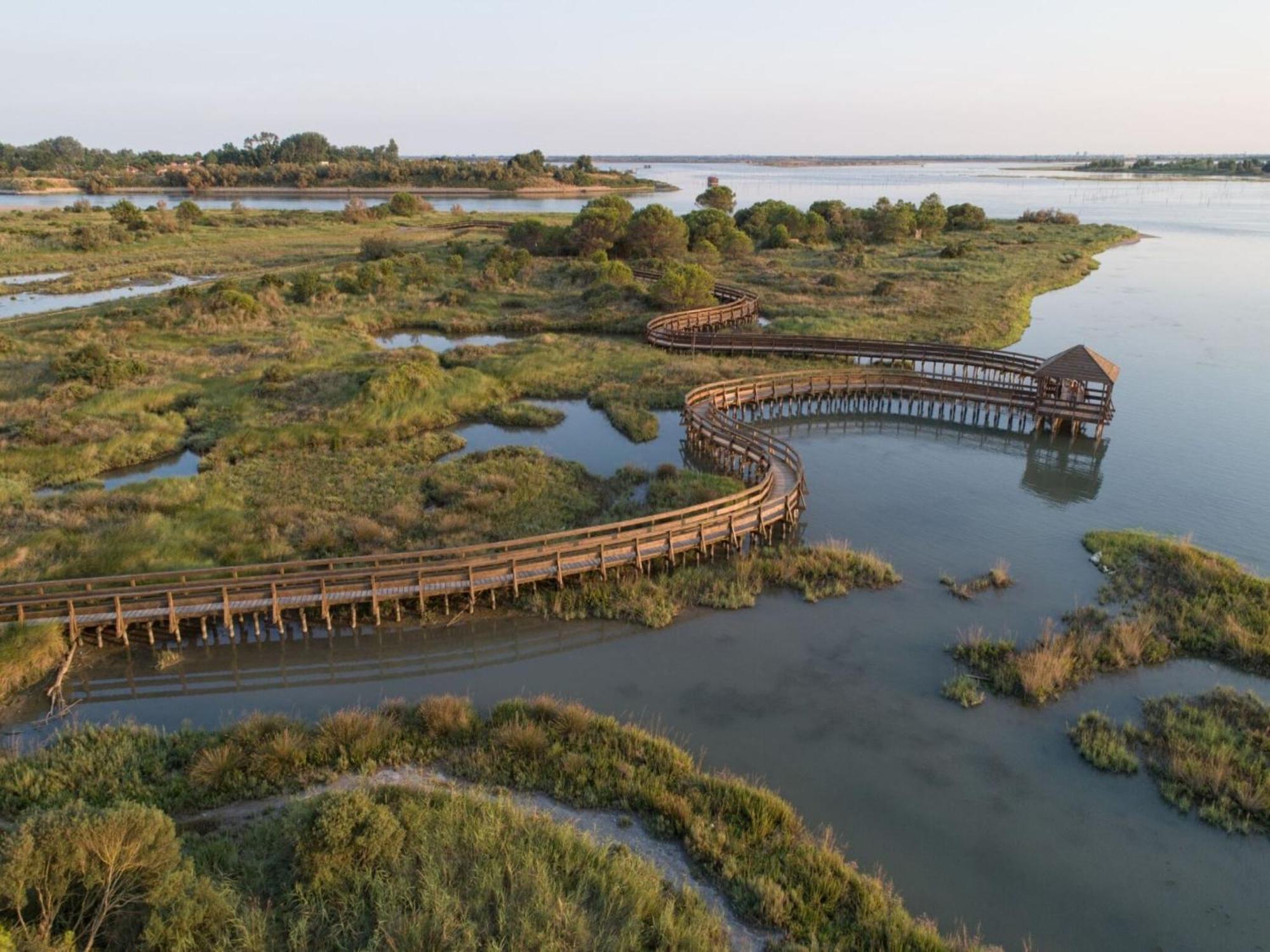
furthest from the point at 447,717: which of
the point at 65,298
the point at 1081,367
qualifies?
the point at 65,298

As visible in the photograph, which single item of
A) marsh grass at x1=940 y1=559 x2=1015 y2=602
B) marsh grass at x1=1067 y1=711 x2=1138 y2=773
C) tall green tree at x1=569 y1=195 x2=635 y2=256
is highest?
tall green tree at x1=569 y1=195 x2=635 y2=256

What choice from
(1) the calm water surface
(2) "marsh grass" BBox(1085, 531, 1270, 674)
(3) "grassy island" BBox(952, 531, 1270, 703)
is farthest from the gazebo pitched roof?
(3) "grassy island" BBox(952, 531, 1270, 703)

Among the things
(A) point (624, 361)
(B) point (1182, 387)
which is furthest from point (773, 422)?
(B) point (1182, 387)

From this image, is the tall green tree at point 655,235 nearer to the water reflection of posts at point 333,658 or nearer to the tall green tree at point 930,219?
the tall green tree at point 930,219

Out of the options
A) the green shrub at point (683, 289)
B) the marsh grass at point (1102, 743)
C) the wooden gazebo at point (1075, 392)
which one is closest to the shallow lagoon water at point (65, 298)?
the green shrub at point (683, 289)

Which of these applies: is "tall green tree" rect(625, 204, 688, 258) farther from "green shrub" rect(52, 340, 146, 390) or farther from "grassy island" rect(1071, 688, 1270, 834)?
"grassy island" rect(1071, 688, 1270, 834)

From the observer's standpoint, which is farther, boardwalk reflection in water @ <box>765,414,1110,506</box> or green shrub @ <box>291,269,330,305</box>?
green shrub @ <box>291,269,330,305</box>

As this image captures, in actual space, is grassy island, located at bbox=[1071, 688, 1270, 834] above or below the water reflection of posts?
above

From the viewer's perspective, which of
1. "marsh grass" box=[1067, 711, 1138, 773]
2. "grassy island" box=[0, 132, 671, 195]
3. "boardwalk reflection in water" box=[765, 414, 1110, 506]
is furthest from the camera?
"grassy island" box=[0, 132, 671, 195]
